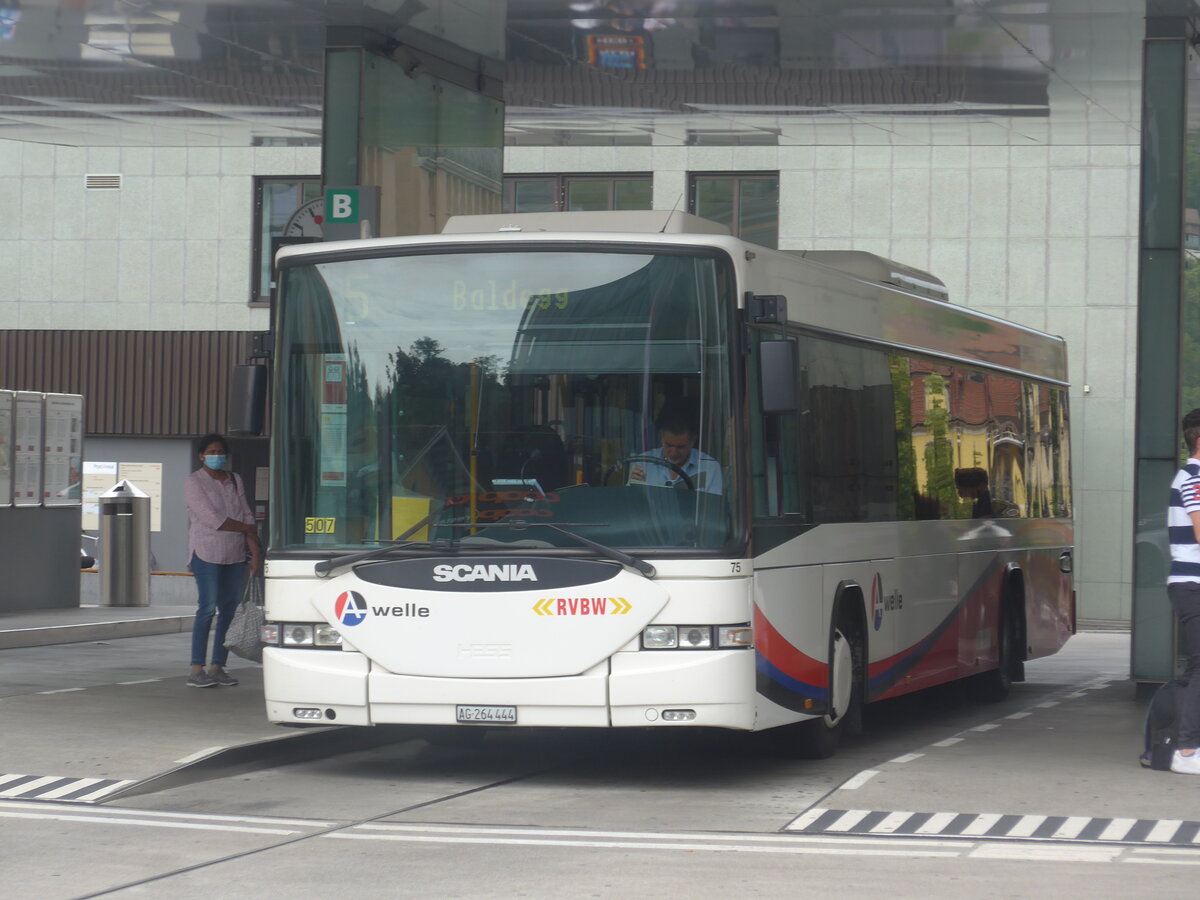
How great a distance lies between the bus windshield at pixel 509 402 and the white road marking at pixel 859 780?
142cm

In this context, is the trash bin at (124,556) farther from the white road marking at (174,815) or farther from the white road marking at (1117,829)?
the white road marking at (1117,829)

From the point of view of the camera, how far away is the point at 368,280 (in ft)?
34.6

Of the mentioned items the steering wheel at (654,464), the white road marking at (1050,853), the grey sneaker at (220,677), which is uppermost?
the steering wheel at (654,464)

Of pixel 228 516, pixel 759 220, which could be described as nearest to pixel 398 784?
pixel 228 516

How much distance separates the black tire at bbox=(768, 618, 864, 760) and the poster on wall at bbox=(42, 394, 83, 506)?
532 inches

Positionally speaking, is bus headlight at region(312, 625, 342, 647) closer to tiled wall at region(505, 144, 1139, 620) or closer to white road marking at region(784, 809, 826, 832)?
white road marking at region(784, 809, 826, 832)

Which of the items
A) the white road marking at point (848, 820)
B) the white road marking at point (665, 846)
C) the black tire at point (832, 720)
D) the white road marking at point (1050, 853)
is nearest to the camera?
the white road marking at point (1050, 853)

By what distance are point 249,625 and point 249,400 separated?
4.26 metres

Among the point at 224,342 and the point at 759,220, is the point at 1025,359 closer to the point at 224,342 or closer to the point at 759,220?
the point at 759,220

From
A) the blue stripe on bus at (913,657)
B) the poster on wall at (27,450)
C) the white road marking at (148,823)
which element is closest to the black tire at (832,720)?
the blue stripe on bus at (913,657)

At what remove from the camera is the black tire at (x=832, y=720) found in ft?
37.1

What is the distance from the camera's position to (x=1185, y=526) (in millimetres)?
10875

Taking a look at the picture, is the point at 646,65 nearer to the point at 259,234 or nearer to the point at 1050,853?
the point at 1050,853

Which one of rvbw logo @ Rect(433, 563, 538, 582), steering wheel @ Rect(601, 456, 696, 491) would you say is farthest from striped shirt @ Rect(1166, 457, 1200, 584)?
rvbw logo @ Rect(433, 563, 538, 582)
